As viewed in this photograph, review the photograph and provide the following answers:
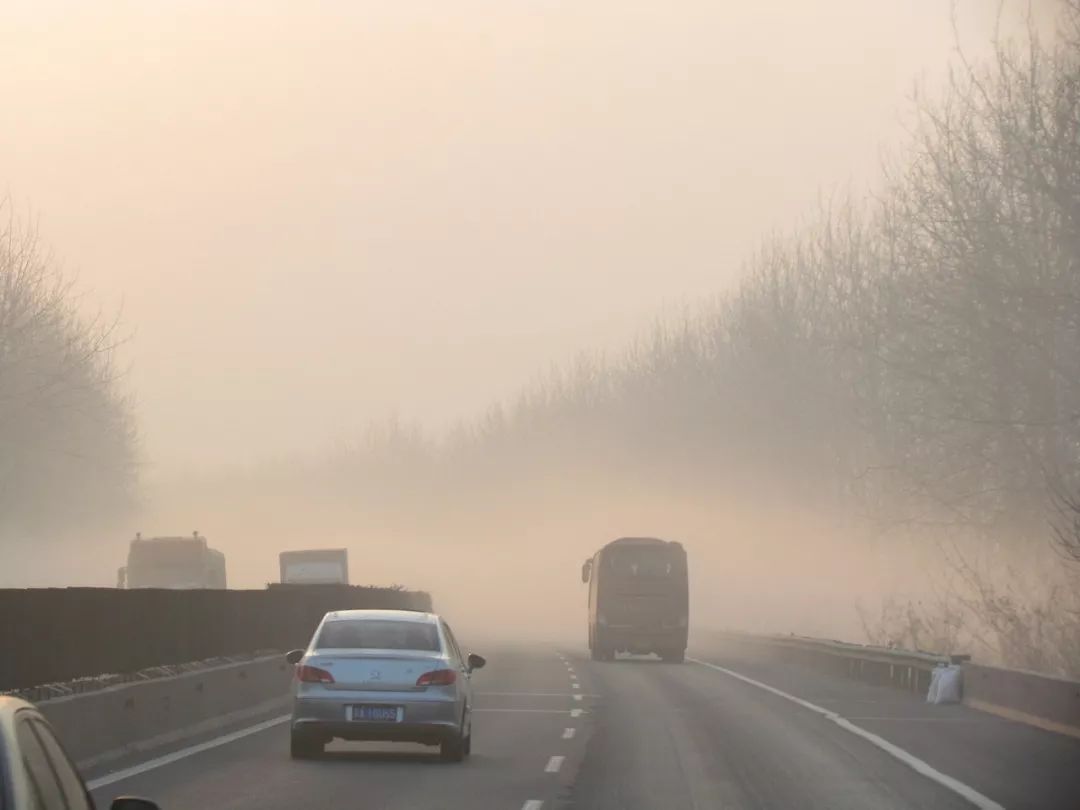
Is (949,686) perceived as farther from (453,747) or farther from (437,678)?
(437,678)

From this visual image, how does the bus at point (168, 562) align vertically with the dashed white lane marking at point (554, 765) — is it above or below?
above

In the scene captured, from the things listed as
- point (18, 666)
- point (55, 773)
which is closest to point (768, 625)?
point (18, 666)

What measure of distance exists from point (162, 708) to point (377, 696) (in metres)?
4.06

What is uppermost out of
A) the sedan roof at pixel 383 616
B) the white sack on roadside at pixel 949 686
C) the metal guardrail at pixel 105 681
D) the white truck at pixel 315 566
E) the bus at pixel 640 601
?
the white truck at pixel 315 566

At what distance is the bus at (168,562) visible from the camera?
57.1 m

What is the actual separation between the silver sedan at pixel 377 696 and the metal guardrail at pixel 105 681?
7.34ft

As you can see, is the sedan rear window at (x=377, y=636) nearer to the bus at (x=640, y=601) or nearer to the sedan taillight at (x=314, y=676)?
the sedan taillight at (x=314, y=676)

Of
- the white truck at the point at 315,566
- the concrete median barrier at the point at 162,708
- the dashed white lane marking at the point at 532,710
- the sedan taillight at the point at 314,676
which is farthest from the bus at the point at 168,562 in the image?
the sedan taillight at the point at 314,676

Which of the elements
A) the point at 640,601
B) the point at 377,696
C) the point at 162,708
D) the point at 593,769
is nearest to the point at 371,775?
the point at 377,696

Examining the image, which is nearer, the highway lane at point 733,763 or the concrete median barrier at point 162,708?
the highway lane at point 733,763

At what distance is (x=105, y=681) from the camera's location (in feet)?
85.1

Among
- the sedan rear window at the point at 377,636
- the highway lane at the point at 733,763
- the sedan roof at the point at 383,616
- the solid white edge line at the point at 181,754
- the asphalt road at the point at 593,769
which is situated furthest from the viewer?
the sedan roof at the point at 383,616

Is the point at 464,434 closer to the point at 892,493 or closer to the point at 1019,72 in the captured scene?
the point at 892,493

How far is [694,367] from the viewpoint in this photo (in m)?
105
